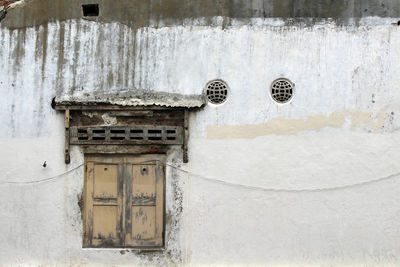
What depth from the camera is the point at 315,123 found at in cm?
891

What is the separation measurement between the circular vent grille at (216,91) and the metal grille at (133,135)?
0.66 m

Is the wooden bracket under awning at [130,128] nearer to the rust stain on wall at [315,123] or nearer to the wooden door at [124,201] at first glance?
the wooden door at [124,201]

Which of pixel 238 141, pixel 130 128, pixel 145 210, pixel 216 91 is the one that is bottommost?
pixel 145 210

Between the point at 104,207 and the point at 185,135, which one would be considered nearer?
the point at 185,135

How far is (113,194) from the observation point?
8977 mm

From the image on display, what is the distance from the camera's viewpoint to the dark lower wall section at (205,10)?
897 cm

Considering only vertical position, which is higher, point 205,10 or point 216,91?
point 205,10

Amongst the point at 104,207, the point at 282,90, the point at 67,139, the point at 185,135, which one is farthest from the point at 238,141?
the point at 67,139

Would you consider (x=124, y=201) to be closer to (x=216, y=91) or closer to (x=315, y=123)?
(x=216, y=91)

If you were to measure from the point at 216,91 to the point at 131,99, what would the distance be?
1.29m

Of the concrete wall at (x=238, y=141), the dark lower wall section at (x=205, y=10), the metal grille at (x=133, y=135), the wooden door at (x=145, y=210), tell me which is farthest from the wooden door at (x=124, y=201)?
the dark lower wall section at (x=205, y=10)

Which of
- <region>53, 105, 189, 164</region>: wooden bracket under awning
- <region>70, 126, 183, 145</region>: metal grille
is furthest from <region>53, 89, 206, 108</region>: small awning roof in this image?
<region>70, 126, 183, 145</region>: metal grille

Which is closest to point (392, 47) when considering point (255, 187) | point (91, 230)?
point (255, 187)

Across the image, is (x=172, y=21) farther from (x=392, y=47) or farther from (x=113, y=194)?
(x=392, y=47)
